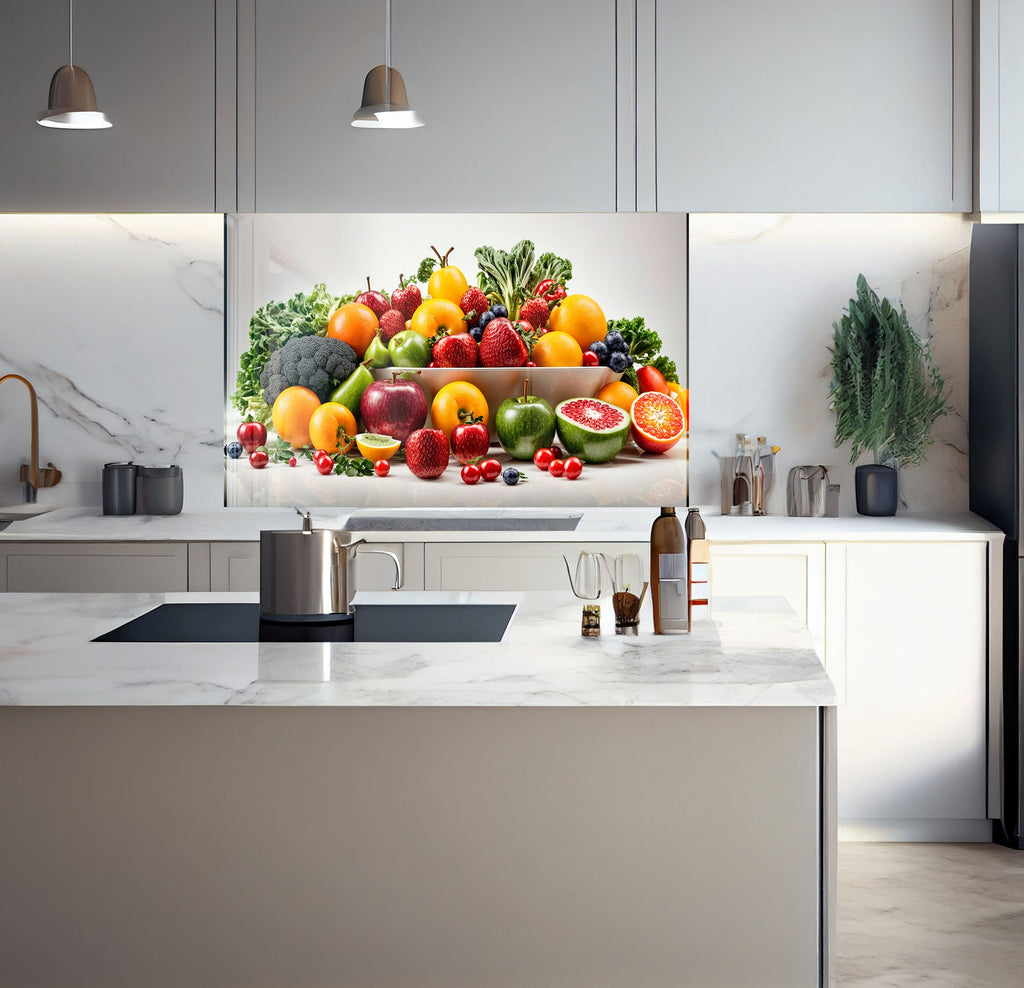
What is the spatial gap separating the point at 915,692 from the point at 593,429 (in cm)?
143

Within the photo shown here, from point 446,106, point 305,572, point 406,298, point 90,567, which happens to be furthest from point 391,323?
point 305,572

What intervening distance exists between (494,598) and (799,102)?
7.04 ft

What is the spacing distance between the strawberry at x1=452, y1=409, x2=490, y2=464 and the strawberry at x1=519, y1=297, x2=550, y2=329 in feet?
1.34

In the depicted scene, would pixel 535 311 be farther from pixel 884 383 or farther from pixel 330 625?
pixel 330 625

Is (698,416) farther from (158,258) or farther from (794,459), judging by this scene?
(158,258)

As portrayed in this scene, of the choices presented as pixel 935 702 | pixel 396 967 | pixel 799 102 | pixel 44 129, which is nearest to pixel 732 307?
pixel 799 102

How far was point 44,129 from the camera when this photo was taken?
3934 mm

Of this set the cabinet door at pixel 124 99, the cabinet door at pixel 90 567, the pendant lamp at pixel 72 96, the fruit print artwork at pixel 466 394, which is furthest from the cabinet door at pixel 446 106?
the cabinet door at pixel 90 567

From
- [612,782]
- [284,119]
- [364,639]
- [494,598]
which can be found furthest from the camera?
[284,119]

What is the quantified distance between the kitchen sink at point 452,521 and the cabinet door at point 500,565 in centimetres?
18

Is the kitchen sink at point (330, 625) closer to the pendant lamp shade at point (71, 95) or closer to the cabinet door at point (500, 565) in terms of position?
the cabinet door at point (500, 565)

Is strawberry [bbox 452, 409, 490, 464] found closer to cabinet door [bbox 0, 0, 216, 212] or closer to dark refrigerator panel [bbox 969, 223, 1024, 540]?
cabinet door [bbox 0, 0, 216, 212]

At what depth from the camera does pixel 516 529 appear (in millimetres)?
3971

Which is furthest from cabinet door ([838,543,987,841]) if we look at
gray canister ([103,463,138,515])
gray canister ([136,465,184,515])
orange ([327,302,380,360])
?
gray canister ([103,463,138,515])
